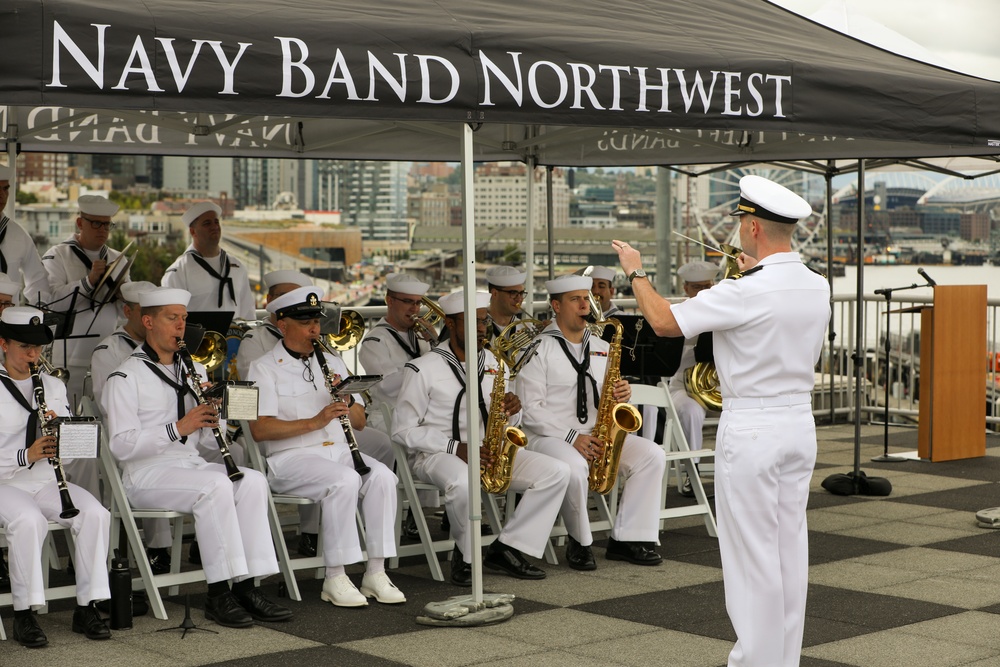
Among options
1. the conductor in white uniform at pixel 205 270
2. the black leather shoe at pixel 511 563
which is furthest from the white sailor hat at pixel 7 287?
the black leather shoe at pixel 511 563

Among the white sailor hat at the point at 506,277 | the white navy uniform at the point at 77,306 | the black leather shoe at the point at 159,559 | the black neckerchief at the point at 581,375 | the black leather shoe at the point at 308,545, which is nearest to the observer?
the black leather shoe at the point at 159,559

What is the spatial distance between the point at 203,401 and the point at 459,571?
165 centimetres

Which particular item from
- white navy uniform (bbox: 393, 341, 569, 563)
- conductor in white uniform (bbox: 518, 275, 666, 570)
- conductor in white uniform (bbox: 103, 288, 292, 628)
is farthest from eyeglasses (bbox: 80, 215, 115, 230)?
conductor in white uniform (bbox: 518, 275, 666, 570)

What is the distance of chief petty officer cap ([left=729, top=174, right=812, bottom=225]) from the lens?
4402 mm

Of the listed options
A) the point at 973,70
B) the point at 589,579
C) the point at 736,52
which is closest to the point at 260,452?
the point at 589,579

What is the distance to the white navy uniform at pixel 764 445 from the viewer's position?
172 inches

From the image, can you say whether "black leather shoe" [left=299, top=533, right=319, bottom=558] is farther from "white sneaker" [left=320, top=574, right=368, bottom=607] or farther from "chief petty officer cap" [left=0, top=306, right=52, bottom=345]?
"chief petty officer cap" [left=0, top=306, right=52, bottom=345]

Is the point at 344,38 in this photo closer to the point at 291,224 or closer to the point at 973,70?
the point at 973,70

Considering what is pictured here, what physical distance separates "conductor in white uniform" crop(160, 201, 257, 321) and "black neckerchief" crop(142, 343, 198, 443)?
2362 millimetres

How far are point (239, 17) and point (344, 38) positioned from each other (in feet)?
1.39

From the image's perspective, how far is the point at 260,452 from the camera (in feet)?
21.7

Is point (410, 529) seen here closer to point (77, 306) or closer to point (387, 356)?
point (387, 356)

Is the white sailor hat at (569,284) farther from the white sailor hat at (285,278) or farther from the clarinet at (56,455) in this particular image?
the clarinet at (56,455)

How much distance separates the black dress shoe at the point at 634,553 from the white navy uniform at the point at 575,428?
0.03 m
